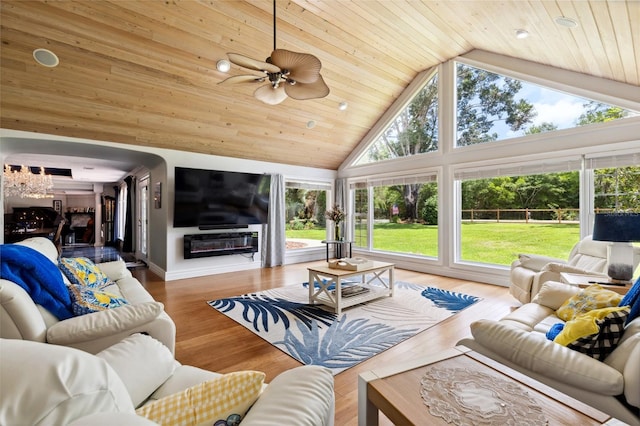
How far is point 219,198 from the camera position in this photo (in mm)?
5500

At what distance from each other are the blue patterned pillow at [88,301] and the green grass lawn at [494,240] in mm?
5057

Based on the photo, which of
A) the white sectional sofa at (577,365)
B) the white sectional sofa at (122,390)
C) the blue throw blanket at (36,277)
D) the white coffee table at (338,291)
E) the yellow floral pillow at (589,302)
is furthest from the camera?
the white coffee table at (338,291)

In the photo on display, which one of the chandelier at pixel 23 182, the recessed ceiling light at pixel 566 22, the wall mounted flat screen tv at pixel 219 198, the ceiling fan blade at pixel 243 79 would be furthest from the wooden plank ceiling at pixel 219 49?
the chandelier at pixel 23 182

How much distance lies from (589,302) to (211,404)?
6.95 feet

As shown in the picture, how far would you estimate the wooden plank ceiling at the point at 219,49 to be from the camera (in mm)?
2951

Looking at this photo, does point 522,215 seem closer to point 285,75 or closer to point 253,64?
point 285,75

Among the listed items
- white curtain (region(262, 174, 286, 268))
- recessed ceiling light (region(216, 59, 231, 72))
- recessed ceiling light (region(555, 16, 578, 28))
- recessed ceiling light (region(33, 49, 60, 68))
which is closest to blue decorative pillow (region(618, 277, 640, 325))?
recessed ceiling light (region(555, 16, 578, 28))

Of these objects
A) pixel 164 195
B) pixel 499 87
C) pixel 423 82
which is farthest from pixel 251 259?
pixel 499 87

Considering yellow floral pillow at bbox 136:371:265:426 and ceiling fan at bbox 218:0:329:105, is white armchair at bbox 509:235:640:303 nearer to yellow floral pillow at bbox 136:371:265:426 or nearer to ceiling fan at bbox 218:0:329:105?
ceiling fan at bbox 218:0:329:105

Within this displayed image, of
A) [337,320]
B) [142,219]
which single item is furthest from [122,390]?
[142,219]

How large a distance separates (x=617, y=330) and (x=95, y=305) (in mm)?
2873

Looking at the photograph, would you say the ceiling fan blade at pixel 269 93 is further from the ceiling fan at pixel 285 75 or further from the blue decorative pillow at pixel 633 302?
the blue decorative pillow at pixel 633 302

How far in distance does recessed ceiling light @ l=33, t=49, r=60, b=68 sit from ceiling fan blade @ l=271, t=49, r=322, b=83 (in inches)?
103

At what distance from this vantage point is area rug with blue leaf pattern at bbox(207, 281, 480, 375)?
8.48 feet
